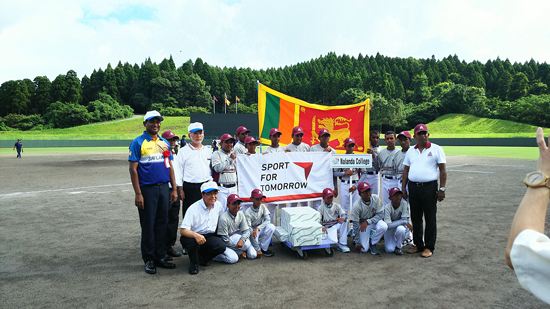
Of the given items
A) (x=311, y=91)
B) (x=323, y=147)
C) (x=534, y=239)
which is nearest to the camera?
(x=534, y=239)

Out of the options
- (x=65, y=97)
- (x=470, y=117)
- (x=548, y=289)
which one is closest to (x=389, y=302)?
(x=548, y=289)

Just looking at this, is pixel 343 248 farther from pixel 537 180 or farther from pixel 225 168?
pixel 537 180

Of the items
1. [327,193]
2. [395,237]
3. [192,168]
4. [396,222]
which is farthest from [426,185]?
[192,168]

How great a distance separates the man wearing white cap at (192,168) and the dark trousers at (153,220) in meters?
0.77

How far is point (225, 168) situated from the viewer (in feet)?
22.5

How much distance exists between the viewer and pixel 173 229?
21.8ft

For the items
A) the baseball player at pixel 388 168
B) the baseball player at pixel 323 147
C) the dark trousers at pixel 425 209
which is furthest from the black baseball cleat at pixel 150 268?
the baseball player at pixel 388 168

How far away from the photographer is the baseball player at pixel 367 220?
21.2 ft

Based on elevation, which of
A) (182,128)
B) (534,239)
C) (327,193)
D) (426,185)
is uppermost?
(182,128)

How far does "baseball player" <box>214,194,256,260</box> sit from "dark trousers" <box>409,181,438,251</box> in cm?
300

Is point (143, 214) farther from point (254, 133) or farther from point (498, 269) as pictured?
point (254, 133)

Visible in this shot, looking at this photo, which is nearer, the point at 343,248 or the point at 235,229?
the point at 235,229

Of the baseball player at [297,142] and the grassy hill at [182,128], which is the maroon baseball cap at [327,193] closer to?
the baseball player at [297,142]

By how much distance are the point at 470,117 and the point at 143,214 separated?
79.1 m
